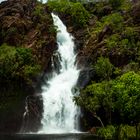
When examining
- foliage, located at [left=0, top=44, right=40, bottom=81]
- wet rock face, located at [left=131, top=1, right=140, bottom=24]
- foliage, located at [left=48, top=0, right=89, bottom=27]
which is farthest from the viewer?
foliage, located at [left=48, top=0, right=89, bottom=27]

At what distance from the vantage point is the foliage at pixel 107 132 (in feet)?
188

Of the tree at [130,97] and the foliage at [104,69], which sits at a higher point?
the foliage at [104,69]

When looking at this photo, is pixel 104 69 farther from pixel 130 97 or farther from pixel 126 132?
pixel 130 97

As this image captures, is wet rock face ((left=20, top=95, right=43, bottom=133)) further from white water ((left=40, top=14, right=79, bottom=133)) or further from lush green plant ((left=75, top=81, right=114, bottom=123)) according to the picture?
lush green plant ((left=75, top=81, right=114, bottom=123))

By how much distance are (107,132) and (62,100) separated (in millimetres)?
16449

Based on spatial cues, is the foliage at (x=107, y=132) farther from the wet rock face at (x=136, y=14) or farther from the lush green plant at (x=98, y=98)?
the wet rock face at (x=136, y=14)

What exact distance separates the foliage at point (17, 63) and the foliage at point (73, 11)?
21.4 m

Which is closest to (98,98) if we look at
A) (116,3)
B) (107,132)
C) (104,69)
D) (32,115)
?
(107,132)

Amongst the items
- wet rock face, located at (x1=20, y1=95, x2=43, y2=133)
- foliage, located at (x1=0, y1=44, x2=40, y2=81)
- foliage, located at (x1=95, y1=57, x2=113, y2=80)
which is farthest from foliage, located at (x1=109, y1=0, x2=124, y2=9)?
wet rock face, located at (x1=20, y1=95, x2=43, y2=133)

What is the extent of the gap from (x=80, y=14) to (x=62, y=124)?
38.4 meters

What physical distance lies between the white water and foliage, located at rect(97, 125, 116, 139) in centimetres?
945

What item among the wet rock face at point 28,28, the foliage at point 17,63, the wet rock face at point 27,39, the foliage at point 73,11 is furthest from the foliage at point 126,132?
the foliage at point 73,11

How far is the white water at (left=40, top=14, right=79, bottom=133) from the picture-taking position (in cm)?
7119

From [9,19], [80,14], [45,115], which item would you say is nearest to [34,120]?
[45,115]
